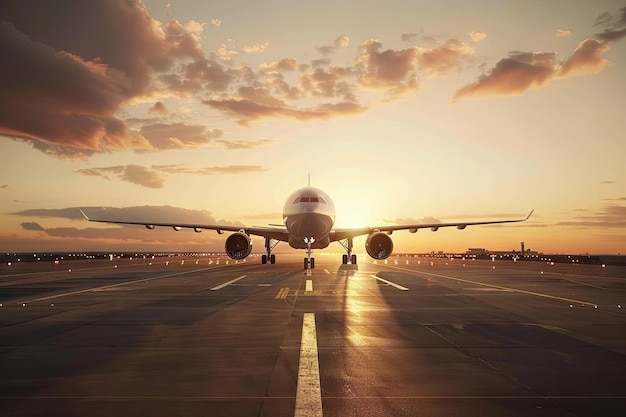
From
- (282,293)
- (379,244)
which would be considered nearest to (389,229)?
(379,244)

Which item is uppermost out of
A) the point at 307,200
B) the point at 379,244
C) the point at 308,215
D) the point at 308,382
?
the point at 307,200

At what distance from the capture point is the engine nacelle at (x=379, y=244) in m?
33.1

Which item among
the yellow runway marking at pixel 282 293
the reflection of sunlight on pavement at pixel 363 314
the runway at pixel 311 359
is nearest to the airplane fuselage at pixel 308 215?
the yellow runway marking at pixel 282 293

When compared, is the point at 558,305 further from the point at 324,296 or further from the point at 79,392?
the point at 79,392

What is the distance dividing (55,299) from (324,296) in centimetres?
835

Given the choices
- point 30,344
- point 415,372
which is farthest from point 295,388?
point 30,344

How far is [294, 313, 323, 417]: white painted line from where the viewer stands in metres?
4.88

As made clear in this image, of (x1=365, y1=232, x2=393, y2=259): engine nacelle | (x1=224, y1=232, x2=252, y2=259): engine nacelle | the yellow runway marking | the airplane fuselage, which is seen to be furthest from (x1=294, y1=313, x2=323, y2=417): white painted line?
(x1=224, y1=232, x2=252, y2=259): engine nacelle

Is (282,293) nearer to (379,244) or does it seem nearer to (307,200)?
(307,200)

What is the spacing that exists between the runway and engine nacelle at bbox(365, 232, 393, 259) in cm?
1895

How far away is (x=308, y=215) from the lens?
3128 cm

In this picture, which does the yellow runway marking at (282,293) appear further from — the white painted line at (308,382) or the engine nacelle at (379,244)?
the engine nacelle at (379,244)

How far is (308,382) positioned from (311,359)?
3.99 feet

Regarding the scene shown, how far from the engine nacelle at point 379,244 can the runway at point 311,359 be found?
18.9 m
